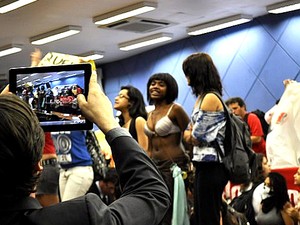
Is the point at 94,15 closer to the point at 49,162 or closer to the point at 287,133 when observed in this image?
the point at 287,133

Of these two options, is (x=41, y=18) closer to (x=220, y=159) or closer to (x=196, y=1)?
(x=196, y=1)

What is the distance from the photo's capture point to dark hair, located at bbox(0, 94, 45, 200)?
45.7 inches

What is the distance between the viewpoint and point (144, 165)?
1.32 meters

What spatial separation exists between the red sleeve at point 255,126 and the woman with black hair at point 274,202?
1.89 m

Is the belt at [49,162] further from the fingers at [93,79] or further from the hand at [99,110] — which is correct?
the hand at [99,110]

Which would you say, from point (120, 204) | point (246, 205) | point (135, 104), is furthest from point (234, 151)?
point (120, 204)

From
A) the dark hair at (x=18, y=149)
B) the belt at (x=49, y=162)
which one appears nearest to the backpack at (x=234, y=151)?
the belt at (x=49, y=162)

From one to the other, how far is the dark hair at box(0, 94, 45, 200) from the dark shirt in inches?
1.1

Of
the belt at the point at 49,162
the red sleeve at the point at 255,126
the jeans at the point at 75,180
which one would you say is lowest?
the jeans at the point at 75,180

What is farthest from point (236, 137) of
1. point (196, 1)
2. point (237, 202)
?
point (196, 1)

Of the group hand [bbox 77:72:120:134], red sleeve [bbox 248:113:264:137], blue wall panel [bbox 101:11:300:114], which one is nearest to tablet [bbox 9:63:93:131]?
hand [bbox 77:72:120:134]

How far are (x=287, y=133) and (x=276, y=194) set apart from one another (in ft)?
1.79

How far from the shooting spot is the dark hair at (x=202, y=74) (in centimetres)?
Result: 438

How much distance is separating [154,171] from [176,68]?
10021 mm
